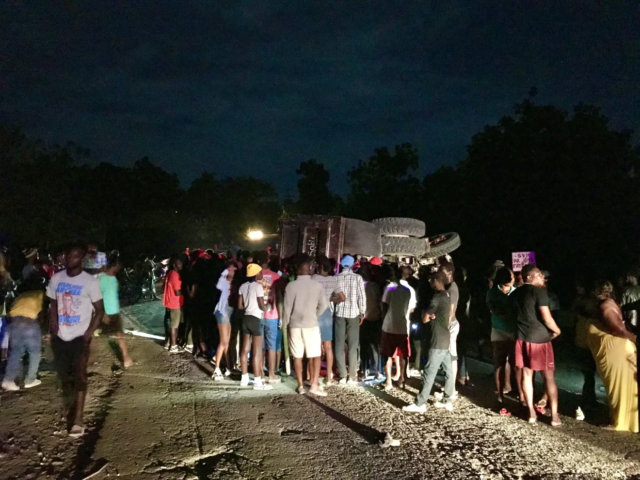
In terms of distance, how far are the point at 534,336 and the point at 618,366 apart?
37.9 inches

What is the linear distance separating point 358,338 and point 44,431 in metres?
4.28

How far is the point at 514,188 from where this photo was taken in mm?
15750

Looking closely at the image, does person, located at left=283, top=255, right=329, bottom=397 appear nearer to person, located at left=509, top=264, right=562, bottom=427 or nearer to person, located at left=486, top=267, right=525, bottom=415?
person, located at left=486, top=267, right=525, bottom=415

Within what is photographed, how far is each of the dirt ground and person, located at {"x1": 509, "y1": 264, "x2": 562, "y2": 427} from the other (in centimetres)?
41

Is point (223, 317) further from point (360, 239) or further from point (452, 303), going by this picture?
point (360, 239)

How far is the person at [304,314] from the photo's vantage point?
21.3 feet

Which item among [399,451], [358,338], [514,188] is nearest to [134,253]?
[514,188]

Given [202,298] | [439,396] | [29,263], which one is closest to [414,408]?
[439,396]

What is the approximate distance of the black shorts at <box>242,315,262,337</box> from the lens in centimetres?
681

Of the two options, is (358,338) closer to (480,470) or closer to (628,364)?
(480,470)

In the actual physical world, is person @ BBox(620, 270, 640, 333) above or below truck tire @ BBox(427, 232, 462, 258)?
below

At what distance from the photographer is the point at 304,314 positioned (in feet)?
21.5

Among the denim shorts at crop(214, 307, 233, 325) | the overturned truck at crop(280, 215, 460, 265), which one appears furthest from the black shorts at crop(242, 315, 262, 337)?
the overturned truck at crop(280, 215, 460, 265)

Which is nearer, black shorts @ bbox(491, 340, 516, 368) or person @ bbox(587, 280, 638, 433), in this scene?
person @ bbox(587, 280, 638, 433)
